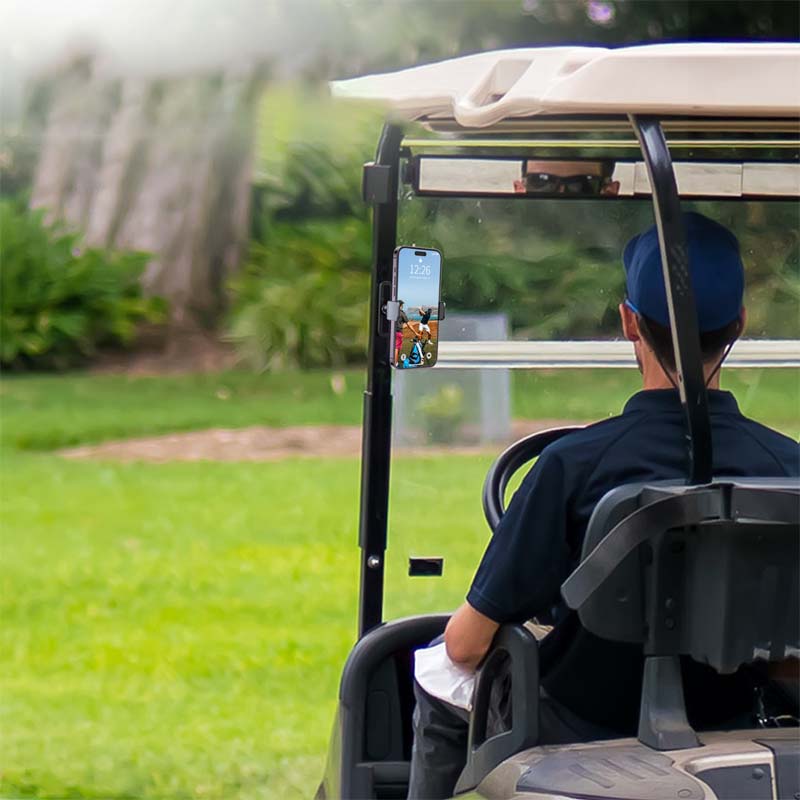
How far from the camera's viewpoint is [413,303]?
101 inches

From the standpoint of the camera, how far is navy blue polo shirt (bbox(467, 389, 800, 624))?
205 cm

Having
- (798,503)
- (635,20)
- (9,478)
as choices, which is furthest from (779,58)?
(635,20)

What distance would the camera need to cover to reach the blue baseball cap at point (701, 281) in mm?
2059

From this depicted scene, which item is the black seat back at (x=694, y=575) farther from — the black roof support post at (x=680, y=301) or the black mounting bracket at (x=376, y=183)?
the black mounting bracket at (x=376, y=183)

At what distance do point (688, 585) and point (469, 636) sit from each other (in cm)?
39

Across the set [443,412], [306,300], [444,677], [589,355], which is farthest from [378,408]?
[306,300]

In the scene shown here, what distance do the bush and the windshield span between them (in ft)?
35.3

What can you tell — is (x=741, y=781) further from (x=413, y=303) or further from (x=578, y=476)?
(x=413, y=303)

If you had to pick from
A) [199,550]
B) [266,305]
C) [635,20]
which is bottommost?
[199,550]

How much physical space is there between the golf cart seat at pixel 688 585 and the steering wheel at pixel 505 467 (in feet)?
2.56

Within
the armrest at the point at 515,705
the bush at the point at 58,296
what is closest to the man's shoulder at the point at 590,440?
the armrest at the point at 515,705

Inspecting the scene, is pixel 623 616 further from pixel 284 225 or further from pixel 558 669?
pixel 284 225

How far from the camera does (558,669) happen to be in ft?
7.00

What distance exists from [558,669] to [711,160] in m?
1.05
